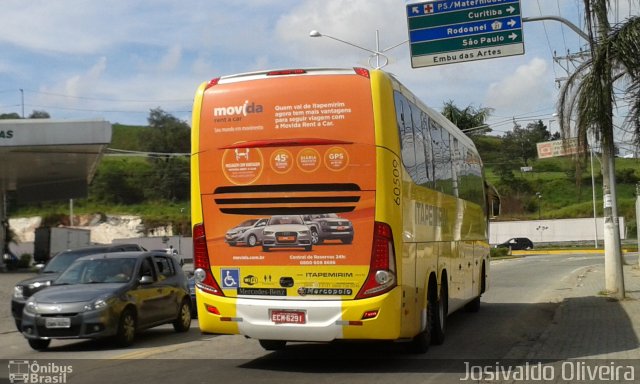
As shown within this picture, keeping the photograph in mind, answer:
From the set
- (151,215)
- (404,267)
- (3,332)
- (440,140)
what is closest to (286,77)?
(404,267)

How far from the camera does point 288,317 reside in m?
9.77

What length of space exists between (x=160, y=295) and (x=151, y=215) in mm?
71241

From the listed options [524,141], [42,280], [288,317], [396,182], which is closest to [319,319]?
[288,317]

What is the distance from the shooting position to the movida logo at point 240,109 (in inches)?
401

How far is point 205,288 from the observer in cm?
1033

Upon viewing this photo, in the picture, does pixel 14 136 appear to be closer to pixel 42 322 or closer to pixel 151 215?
pixel 42 322

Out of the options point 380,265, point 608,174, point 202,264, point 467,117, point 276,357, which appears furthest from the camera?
point 467,117

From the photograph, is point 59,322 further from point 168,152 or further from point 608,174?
point 168,152

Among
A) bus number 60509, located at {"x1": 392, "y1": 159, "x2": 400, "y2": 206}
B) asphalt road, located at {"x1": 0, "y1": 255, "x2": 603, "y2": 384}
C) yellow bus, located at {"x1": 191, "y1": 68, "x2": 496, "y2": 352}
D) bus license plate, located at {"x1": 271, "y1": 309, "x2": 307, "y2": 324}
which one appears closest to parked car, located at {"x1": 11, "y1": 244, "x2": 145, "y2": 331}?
asphalt road, located at {"x1": 0, "y1": 255, "x2": 603, "y2": 384}

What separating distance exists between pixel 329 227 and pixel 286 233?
55cm

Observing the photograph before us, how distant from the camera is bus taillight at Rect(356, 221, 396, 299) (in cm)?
962

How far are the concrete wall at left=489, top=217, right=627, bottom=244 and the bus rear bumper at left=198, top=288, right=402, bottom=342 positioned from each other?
7119 cm

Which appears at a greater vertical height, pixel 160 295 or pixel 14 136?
pixel 14 136

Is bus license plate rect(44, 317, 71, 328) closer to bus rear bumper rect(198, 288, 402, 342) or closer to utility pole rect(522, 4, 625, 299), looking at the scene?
bus rear bumper rect(198, 288, 402, 342)
